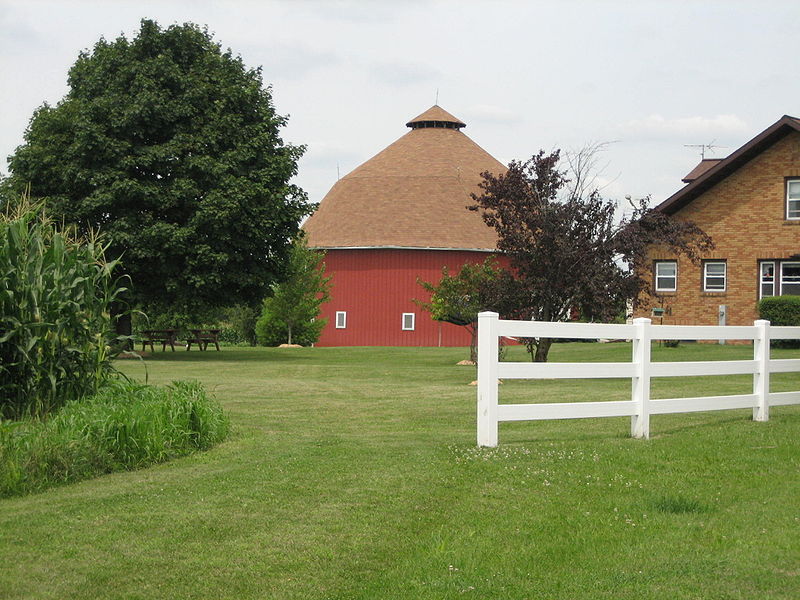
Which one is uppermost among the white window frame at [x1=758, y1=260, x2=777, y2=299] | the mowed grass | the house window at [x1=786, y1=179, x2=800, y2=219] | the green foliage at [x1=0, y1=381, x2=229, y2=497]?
the house window at [x1=786, y1=179, x2=800, y2=219]

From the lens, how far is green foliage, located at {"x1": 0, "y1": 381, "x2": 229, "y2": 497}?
8148mm

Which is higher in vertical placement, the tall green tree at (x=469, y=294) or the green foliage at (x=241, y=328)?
the tall green tree at (x=469, y=294)

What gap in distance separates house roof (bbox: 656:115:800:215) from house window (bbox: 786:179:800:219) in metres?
1.57

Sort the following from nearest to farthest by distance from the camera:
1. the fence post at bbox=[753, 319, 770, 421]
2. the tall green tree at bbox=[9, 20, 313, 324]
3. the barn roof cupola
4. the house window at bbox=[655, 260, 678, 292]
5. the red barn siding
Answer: the fence post at bbox=[753, 319, 770, 421], the tall green tree at bbox=[9, 20, 313, 324], the house window at bbox=[655, 260, 678, 292], the red barn siding, the barn roof cupola

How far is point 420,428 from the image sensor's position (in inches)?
479

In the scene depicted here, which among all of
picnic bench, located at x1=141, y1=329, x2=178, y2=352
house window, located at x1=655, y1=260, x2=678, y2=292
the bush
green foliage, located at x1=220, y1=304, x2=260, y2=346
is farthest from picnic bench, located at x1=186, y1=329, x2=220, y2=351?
the bush

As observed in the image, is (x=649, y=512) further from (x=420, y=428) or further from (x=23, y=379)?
(x=23, y=379)

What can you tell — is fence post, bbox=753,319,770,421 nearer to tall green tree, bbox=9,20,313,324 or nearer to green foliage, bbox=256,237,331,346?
tall green tree, bbox=9,20,313,324

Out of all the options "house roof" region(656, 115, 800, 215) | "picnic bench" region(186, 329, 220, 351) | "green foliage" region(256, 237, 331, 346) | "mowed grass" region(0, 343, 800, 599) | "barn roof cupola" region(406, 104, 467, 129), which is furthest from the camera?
"barn roof cupola" region(406, 104, 467, 129)

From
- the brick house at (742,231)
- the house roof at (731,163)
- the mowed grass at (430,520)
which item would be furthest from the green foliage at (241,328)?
the mowed grass at (430,520)

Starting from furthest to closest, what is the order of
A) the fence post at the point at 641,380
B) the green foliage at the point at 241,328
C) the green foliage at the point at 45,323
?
the green foliage at the point at 241,328 → the fence post at the point at 641,380 → the green foliage at the point at 45,323

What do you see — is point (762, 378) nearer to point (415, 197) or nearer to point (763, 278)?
point (763, 278)

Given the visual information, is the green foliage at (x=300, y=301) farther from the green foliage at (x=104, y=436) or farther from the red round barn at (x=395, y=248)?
the green foliage at (x=104, y=436)

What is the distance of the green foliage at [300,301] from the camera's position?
4550 cm
